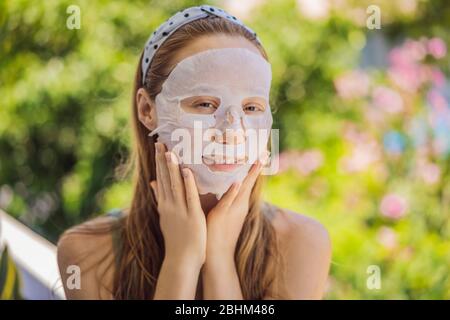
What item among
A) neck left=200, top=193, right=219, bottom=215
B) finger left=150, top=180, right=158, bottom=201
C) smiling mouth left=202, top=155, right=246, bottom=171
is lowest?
neck left=200, top=193, right=219, bottom=215

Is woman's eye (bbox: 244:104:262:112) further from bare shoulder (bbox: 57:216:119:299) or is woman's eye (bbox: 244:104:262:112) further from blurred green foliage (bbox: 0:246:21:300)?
blurred green foliage (bbox: 0:246:21:300)

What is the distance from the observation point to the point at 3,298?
147 cm

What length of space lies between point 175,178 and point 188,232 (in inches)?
3.9

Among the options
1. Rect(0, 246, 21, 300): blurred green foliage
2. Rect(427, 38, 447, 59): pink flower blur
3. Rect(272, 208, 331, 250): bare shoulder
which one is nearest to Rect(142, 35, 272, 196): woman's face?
Rect(272, 208, 331, 250): bare shoulder

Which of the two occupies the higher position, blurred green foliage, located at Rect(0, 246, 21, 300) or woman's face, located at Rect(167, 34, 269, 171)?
woman's face, located at Rect(167, 34, 269, 171)

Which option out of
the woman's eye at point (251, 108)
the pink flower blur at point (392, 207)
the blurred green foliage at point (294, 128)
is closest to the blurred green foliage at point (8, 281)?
the blurred green foliage at point (294, 128)

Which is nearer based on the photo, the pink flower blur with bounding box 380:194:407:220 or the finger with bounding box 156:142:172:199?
the finger with bounding box 156:142:172:199

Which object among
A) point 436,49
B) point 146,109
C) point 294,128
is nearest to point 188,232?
point 146,109

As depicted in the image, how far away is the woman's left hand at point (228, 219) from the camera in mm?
1210

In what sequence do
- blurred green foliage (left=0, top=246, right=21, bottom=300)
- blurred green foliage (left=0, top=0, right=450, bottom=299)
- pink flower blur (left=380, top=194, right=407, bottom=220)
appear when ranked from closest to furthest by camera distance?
blurred green foliage (left=0, top=246, right=21, bottom=300) → blurred green foliage (left=0, top=0, right=450, bottom=299) → pink flower blur (left=380, top=194, right=407, bottom=220)

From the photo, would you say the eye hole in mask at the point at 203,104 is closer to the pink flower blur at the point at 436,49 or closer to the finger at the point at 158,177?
the finger at the point at 158,177

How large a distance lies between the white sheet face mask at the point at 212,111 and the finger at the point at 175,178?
13 millimetres

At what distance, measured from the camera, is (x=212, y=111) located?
1.19 metres

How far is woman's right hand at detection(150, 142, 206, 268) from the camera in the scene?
1.19 metres
